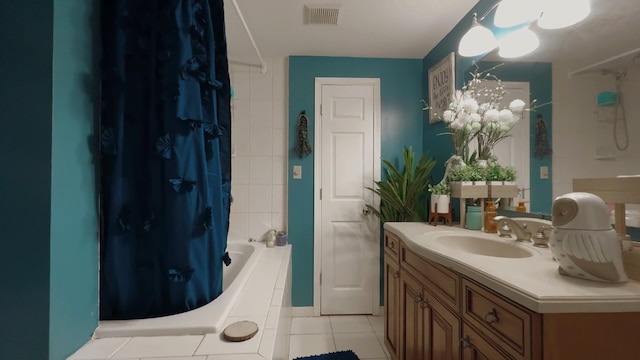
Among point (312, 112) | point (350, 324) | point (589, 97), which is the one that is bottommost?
point (350, 324)

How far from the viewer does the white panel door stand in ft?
7.63

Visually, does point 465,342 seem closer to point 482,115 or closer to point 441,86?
point 482,115

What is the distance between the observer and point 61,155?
2.43 ft

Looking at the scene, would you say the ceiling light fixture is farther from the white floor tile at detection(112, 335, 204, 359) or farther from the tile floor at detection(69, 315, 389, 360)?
the white floor tile at detection(112, 335, 204, 359)

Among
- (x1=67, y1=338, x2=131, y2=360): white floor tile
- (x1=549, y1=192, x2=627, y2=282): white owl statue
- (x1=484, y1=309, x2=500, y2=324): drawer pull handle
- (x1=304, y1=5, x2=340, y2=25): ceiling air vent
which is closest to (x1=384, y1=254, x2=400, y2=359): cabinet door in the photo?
(x1=484, y1=309, x2=500, y2=324): drawer pull handle

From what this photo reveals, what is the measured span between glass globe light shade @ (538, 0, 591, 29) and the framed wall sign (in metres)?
0.69

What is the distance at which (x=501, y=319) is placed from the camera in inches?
29.6

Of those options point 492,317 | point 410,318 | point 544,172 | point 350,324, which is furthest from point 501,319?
point 350,324

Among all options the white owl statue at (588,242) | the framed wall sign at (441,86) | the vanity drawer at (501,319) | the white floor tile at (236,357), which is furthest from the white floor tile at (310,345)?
the framed wall sign at (441,86)

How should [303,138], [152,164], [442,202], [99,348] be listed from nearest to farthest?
[99,348]
[152,164]
[442,202]
[303,138]

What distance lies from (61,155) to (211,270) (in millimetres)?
611

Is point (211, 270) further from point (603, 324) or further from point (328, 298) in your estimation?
point (328, 298)

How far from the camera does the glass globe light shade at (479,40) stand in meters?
1.49

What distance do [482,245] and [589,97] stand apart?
0.75m
